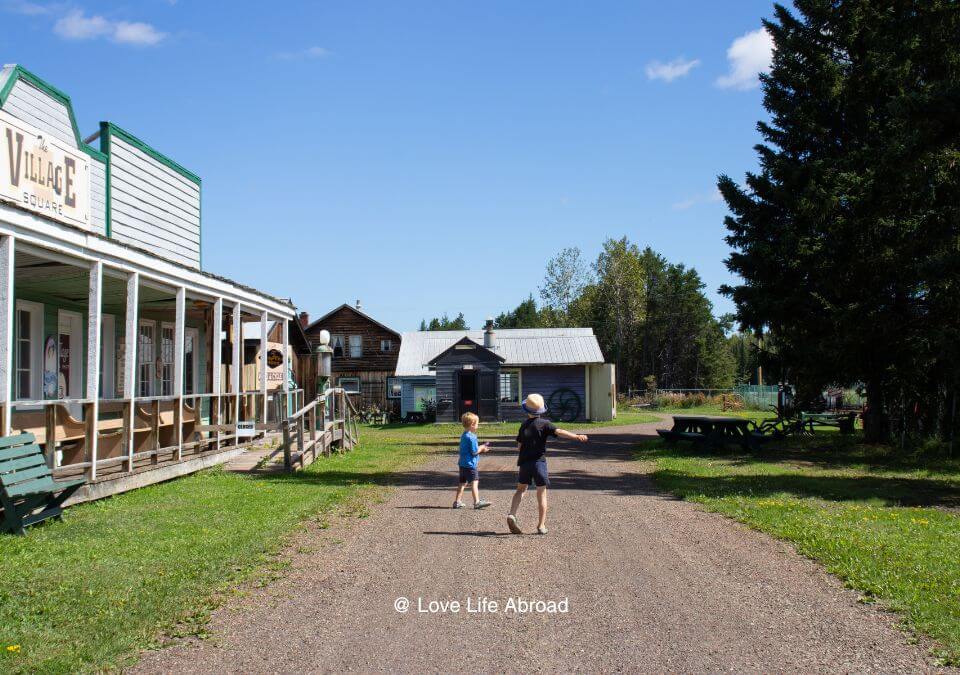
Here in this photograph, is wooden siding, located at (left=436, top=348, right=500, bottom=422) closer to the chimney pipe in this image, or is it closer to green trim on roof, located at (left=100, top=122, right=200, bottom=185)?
the chimney pipe

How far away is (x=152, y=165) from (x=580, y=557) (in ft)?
40.2

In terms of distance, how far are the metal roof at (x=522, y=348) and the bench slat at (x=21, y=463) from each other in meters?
29.9

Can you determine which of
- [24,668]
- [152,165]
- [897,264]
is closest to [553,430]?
[24,668]

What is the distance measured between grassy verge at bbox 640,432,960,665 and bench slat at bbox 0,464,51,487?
7.86 metres

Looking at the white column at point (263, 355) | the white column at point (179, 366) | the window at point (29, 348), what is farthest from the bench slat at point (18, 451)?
the white column at point (263, 355)

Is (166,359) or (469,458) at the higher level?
(166,359)

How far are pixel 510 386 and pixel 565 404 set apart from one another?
2.88m

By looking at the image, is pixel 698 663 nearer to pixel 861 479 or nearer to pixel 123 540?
pixel 123 540

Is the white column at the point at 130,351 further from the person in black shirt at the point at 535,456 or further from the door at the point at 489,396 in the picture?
the door at the point at 489,396

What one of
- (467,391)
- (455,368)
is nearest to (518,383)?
(467,391)

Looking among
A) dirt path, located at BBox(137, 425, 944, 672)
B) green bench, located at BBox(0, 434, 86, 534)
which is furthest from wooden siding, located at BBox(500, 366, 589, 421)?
green bench, located at BBox(0, 434, 86, 534)

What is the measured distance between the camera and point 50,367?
14406mm

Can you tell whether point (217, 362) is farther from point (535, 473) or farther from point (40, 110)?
point (535, 473)

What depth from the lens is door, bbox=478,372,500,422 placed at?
38469mm
